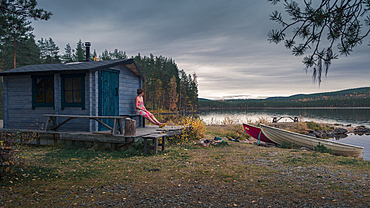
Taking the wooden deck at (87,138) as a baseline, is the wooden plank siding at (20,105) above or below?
above

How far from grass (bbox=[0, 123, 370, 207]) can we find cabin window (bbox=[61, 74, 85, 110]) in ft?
7.70

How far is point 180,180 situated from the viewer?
5.15m

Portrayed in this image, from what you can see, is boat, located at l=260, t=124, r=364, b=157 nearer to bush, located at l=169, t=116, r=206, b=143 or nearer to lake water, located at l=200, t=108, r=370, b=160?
lake water, located at l=200, t=108, r=370, b=160

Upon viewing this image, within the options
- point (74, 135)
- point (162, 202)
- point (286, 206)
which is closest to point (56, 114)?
point (74, 135)

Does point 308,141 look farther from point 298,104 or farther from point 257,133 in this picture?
point 298,104

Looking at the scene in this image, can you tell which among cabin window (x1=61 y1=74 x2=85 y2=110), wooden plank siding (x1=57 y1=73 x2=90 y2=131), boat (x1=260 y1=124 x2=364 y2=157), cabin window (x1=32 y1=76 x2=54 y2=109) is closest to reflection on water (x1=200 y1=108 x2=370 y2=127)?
boat (x1=260 y1=124 x2=364 y2=157)

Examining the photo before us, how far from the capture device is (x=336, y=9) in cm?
373

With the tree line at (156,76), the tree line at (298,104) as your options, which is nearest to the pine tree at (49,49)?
the tree line at (156,76)

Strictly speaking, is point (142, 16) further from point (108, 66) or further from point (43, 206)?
point (43, 206)

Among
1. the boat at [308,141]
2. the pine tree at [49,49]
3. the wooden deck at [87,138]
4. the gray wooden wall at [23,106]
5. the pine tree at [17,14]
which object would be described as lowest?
the boat at [308,141]

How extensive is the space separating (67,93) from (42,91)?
4.47 ft

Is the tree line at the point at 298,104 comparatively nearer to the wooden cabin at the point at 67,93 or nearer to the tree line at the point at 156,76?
the tree line at the point at 156,76

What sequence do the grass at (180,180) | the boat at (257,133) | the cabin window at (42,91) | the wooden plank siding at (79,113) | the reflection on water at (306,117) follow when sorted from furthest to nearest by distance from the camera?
the reflection on water at (306,117)
the boat at (257,133)
the cabin window at (42,91)
the wooden plank siding at (79,113)
the grass at (180,180)

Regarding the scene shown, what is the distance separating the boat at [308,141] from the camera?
32.5 ft
